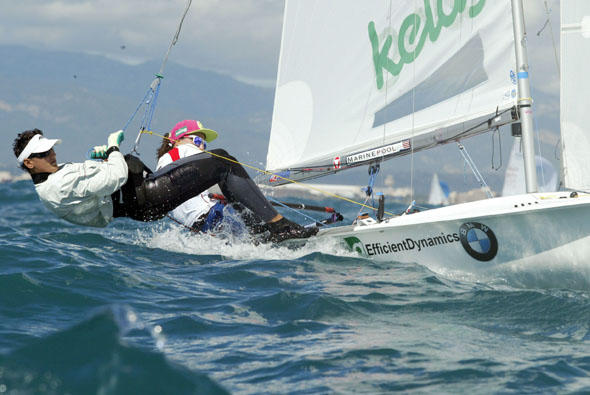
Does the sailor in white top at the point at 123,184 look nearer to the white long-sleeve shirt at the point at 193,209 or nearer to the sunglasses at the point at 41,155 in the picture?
the sunglasses at the point at 41,155

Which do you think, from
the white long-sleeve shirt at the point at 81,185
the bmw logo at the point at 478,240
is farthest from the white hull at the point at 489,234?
the white long-sleeve shirt at the point at 81,185

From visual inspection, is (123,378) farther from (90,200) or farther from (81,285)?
(90,200)

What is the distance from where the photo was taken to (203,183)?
5.32m

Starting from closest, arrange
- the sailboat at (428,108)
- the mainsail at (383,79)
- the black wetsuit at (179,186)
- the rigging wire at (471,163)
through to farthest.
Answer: the sailboat at (428,108) < the black wetsuit at (179,186) < the mainsail at (383,79) < the rigging wire at (471,163)

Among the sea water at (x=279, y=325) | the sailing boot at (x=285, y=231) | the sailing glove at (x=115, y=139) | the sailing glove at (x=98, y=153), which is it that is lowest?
the sea water at (x=279, y=325)

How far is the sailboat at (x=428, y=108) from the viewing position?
4516 millimetres

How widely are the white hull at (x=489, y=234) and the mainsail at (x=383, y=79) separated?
0.87 m

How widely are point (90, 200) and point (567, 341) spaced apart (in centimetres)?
323

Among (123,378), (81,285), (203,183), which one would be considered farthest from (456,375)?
(203,183)

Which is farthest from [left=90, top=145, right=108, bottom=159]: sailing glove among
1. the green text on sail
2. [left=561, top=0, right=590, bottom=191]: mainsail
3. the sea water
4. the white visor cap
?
[left=561, top=0, right=590, bottom=191]: mainsail

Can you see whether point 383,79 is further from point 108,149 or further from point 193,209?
point 108,149

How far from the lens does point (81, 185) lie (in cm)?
472

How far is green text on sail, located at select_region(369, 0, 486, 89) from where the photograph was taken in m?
5.33

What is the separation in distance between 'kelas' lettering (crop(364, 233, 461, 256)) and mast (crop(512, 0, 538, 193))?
719 mm
